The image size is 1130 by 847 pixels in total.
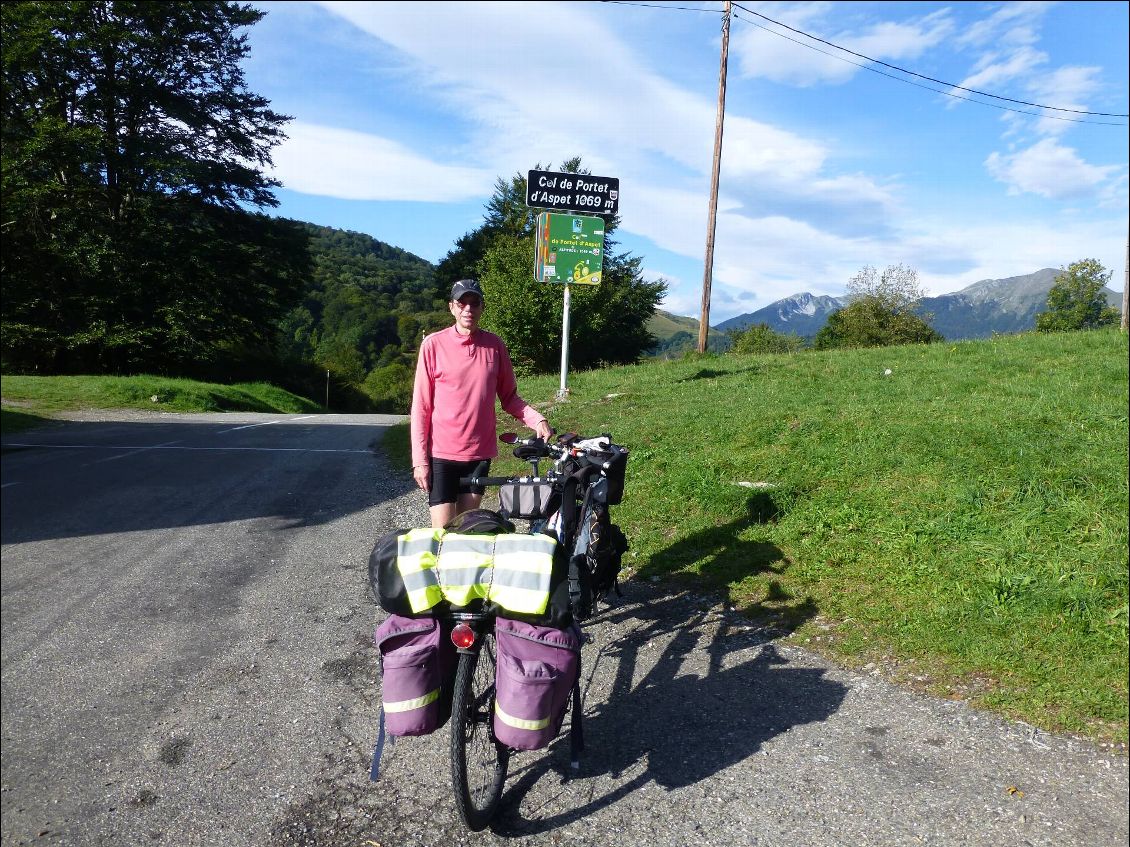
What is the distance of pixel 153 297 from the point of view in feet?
8.13

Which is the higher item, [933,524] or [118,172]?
[118,172]

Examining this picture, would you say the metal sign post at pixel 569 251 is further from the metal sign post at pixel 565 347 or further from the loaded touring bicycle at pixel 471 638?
the loaded touring bicycle at pixel 471 638

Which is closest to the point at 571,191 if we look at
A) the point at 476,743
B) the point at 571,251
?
the point at 571,251

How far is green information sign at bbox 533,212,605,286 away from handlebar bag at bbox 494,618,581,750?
11215 mm

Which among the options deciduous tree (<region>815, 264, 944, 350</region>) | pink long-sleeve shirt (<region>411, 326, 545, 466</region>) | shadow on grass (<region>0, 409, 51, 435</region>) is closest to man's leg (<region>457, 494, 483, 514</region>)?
pink long-sleeve shirt (<region>411, 326, 545, 466</region>)

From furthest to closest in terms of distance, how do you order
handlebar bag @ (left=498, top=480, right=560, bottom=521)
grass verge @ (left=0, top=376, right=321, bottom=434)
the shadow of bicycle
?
1. handlebar bag @ (left=498, top=480, right=560, bottom=521)
2. the shadow of bicycle
3. grass verge @ (left=0, top=376, right=321, bottom=434)

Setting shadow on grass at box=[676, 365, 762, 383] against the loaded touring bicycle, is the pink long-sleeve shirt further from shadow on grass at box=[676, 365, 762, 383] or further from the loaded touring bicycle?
shadow on grass at box=[676, 365, 762, 383]

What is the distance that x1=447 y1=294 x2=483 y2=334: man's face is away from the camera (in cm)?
323

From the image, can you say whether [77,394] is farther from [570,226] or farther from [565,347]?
[570,226]

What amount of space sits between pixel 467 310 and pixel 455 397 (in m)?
0.44

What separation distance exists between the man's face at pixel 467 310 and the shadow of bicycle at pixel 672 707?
193 centimetres

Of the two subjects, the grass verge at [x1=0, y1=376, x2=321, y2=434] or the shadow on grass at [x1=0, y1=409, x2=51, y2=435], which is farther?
the grass verge at [x1=0, y1=376, x2=321, y2=434]

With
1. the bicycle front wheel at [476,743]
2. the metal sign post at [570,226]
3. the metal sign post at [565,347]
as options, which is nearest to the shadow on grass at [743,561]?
the bicycle front wheel at [476,743]

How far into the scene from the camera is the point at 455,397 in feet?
11.1
